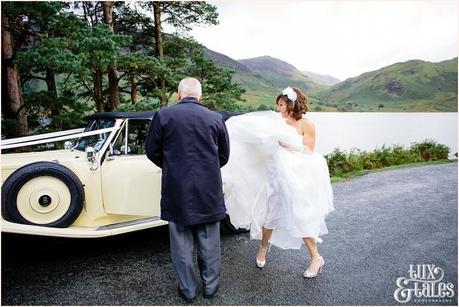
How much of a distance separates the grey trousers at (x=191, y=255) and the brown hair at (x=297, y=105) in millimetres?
1474

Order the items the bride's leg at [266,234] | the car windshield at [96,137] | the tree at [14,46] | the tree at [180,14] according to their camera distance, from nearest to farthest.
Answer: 1. the bride's leg at [266,234]
2. the car windshield at [96,137]
3. the tree at [14,46]
4. the tree at [180,14]

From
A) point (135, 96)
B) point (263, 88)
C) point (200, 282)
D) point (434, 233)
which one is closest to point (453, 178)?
point (434, 233)

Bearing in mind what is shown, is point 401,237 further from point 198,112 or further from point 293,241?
point 198,112

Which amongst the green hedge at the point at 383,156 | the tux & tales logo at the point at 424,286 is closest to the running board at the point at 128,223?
the tux & tales logo at the point at 424,286

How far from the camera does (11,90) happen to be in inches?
312

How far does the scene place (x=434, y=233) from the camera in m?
4.78

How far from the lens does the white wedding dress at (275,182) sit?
3355 millimetres

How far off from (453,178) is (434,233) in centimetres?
539

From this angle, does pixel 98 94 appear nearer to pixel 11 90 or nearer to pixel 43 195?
pixel 11 90

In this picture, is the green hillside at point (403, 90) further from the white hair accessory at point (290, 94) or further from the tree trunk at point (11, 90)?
the white hair accessory at point (290, 94)

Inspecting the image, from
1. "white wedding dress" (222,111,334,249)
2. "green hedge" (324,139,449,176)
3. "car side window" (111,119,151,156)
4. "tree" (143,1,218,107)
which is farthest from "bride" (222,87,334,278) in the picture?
"tree" (143,1,218,107)

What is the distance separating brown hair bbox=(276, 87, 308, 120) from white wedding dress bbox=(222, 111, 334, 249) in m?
0.15

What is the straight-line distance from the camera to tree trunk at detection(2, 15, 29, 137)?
25.1 ft

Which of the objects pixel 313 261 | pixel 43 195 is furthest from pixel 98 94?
pixel 313 261
